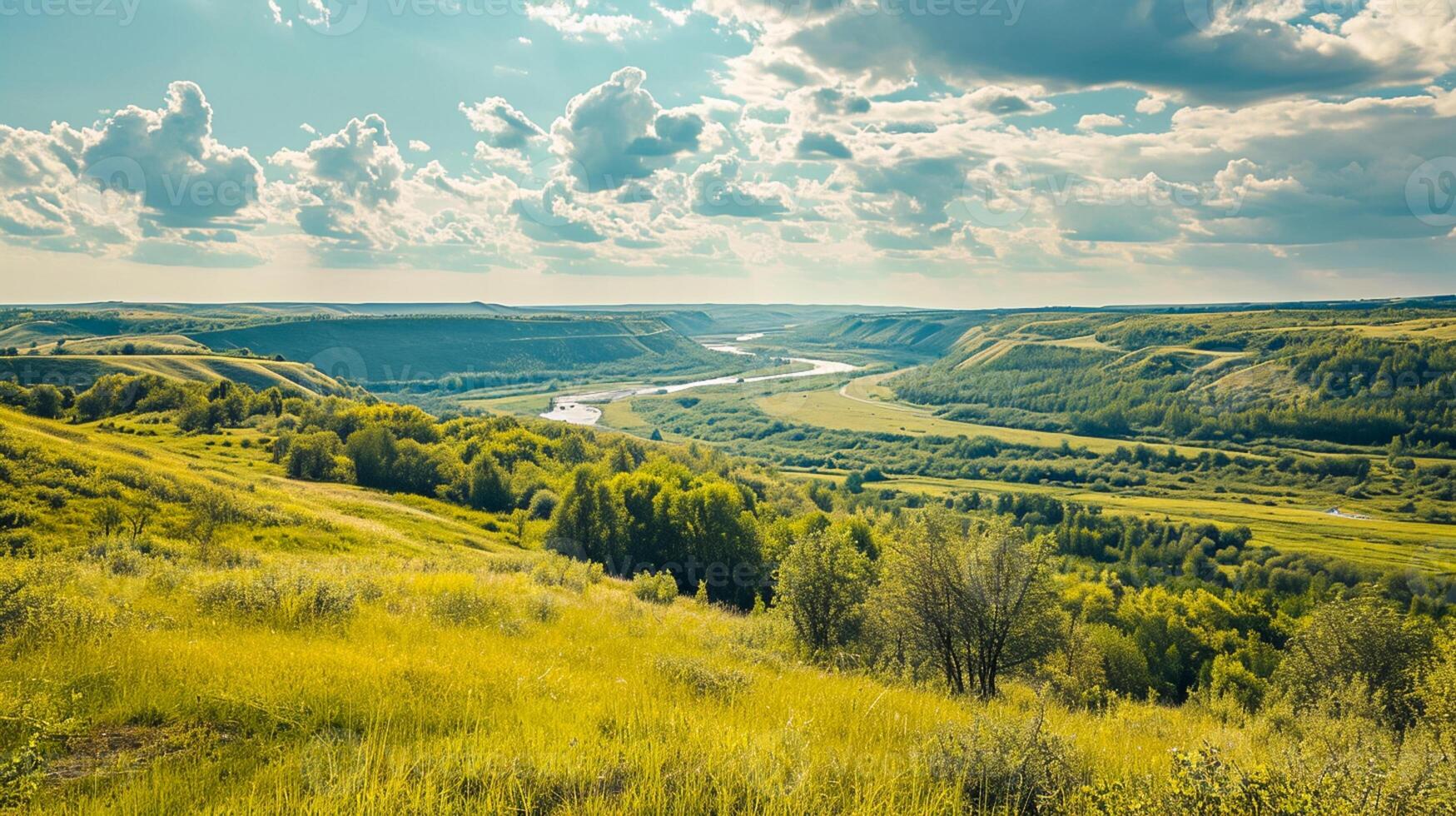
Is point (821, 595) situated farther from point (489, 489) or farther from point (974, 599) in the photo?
point (489, 489)

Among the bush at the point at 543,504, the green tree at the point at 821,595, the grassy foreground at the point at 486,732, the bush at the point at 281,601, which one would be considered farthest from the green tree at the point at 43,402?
the bush at the point at 281,601

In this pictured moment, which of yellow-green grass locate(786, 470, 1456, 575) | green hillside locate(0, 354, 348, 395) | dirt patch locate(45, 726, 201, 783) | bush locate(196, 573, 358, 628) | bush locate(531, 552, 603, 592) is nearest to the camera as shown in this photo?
dirt patch locate(45, 726, 201, 783)

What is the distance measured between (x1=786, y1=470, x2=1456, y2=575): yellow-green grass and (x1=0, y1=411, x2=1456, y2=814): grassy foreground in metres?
140

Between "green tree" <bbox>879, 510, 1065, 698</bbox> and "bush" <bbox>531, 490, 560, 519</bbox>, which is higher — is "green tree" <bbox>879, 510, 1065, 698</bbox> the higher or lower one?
the higher one

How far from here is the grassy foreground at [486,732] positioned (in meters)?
4.67

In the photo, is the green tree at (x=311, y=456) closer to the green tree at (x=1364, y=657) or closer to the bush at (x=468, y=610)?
the bush at (x=468, y=610)

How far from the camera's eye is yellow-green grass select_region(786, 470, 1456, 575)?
11375cm

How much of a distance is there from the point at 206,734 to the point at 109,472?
53.1m

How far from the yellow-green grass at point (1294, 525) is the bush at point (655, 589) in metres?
123

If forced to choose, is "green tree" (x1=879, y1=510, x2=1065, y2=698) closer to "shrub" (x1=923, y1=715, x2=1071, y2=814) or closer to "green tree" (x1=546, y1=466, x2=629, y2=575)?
"shrub" (x1=923, y1=715, x2=1071, y2=814)

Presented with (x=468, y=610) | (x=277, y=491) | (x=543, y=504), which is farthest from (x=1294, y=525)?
(x=277, y=491)

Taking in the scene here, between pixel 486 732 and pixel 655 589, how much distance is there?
3149 cm

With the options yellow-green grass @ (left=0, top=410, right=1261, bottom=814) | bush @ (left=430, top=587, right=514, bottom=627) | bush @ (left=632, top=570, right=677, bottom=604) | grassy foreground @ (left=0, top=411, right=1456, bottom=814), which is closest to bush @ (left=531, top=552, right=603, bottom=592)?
bush @ (left=632, top=570, right=677, bottom=604)

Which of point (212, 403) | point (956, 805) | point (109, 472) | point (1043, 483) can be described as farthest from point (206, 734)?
point (1043, 483)
